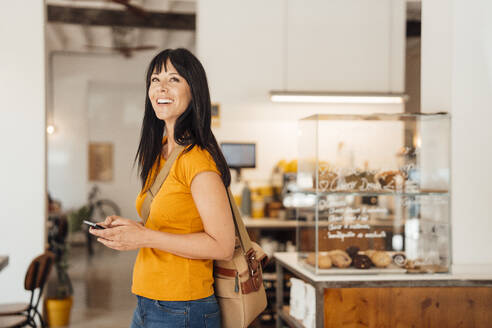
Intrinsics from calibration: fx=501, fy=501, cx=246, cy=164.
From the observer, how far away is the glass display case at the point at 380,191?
Answer: 2.64 m

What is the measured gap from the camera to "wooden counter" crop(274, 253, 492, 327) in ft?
8.07

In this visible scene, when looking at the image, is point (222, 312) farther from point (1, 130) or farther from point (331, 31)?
point (331, 31)

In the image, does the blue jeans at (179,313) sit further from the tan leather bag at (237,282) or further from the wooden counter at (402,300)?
the wooden counter at (402,300)

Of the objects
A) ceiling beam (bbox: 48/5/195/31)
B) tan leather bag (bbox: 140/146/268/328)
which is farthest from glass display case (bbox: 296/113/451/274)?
ceiling beam (bbox: 48/5/195/31)

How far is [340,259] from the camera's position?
2.60 m

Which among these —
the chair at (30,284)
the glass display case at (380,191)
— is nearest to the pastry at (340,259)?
the glass display case at (380,191)

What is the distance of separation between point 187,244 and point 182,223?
0.27 feet

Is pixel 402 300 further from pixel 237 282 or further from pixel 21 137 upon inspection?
pixel 21 137

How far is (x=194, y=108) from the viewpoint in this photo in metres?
1.47

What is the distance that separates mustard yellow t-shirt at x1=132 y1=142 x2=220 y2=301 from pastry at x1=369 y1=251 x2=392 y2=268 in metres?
1.42

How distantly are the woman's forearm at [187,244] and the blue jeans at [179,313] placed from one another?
5.8 inches

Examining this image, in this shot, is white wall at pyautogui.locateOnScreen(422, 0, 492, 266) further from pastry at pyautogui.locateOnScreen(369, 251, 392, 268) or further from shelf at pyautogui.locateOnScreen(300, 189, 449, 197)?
pastry at pyautogui.locateOnScreen(369, 251, 392, 268)

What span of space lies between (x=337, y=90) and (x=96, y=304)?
3.58m

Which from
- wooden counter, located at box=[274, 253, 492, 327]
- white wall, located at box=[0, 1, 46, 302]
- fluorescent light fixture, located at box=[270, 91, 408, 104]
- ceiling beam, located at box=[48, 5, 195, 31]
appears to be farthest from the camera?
ceiling beam, located at box=[48, 5, 195, 31]
